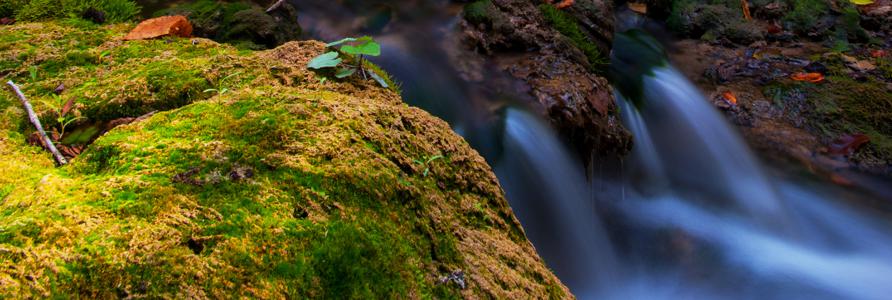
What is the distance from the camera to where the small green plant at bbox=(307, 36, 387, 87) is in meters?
2.39

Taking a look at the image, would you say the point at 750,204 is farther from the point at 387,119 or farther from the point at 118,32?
the point at 118,32

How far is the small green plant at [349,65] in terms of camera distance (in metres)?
2.39

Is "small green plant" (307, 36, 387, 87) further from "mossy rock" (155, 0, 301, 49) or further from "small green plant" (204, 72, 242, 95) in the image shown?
"mossy rock" (155, 0, 301, 49)

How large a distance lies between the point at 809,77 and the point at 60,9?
8.25 meters

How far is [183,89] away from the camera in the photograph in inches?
89.5

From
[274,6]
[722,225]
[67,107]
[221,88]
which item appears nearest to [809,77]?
[722,225]

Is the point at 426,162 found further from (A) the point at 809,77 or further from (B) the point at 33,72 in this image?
(A) the point at 809,77

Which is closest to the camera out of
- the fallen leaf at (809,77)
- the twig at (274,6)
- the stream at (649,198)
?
the stream at (649,198)

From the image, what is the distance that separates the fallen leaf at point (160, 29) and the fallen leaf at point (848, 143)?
Result: 266 inches

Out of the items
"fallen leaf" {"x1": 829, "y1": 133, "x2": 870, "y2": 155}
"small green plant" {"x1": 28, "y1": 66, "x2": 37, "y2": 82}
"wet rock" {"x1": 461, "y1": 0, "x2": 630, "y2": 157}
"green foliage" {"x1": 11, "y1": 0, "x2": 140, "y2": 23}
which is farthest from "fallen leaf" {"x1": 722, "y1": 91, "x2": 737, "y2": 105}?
"small green plant" {"x1": 28, "y1": 66, "x2": 37, "y2": 82}

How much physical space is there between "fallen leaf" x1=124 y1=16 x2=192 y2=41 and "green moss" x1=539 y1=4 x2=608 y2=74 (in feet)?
12.6

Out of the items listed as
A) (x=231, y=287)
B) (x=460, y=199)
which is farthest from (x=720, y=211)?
(x=231, y=287)

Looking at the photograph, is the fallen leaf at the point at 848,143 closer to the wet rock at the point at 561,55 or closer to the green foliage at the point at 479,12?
the wet rock at the point at 561,55

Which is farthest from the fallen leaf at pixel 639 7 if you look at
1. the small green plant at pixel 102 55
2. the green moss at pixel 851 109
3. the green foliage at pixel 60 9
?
the small green plant at pixel 102 55
